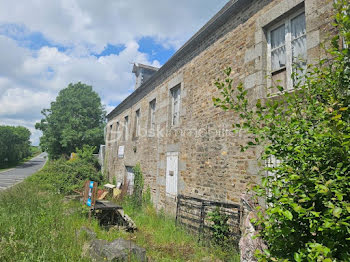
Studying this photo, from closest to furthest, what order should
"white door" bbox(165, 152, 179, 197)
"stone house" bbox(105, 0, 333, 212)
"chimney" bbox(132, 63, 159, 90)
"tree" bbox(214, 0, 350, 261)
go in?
"tree" bbox(214, 0, 350, 261), "stone house" bbox(105, 0, 333, 212), "white door" bbox(165, 152, 179, 197), "chimney" bbox(132, 63, 159, 90)

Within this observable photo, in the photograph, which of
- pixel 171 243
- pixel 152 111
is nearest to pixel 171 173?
pixel 171 243

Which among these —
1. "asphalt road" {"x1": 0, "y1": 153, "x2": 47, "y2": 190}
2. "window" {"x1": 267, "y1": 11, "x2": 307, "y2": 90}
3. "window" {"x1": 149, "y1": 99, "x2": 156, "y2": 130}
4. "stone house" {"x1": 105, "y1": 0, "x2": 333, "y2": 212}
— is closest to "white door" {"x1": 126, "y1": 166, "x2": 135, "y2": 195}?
"stone house" {"x1": 105, "y1": 0, "x2": 333, "y2": 212}

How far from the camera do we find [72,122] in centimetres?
2428

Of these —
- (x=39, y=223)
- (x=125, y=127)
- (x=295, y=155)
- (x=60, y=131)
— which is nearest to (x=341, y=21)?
(x=295, y=155)

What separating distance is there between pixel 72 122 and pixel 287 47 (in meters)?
24.1

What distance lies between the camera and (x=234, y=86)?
5.25 metres

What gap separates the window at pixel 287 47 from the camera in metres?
4.11

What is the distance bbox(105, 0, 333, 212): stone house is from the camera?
424 centimetres

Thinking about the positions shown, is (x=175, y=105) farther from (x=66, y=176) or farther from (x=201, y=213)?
(x=66, y=176)

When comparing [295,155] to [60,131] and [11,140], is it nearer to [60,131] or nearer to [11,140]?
[60,131]

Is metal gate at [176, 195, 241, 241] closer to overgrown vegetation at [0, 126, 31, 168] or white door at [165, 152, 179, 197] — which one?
white door at [165, 152, 179, 197]

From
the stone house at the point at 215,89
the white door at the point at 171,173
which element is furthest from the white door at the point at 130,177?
the white door at the point at 171,173

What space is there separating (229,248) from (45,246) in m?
3.36

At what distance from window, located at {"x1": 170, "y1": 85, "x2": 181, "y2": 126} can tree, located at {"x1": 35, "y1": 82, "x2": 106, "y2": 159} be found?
718 inches
